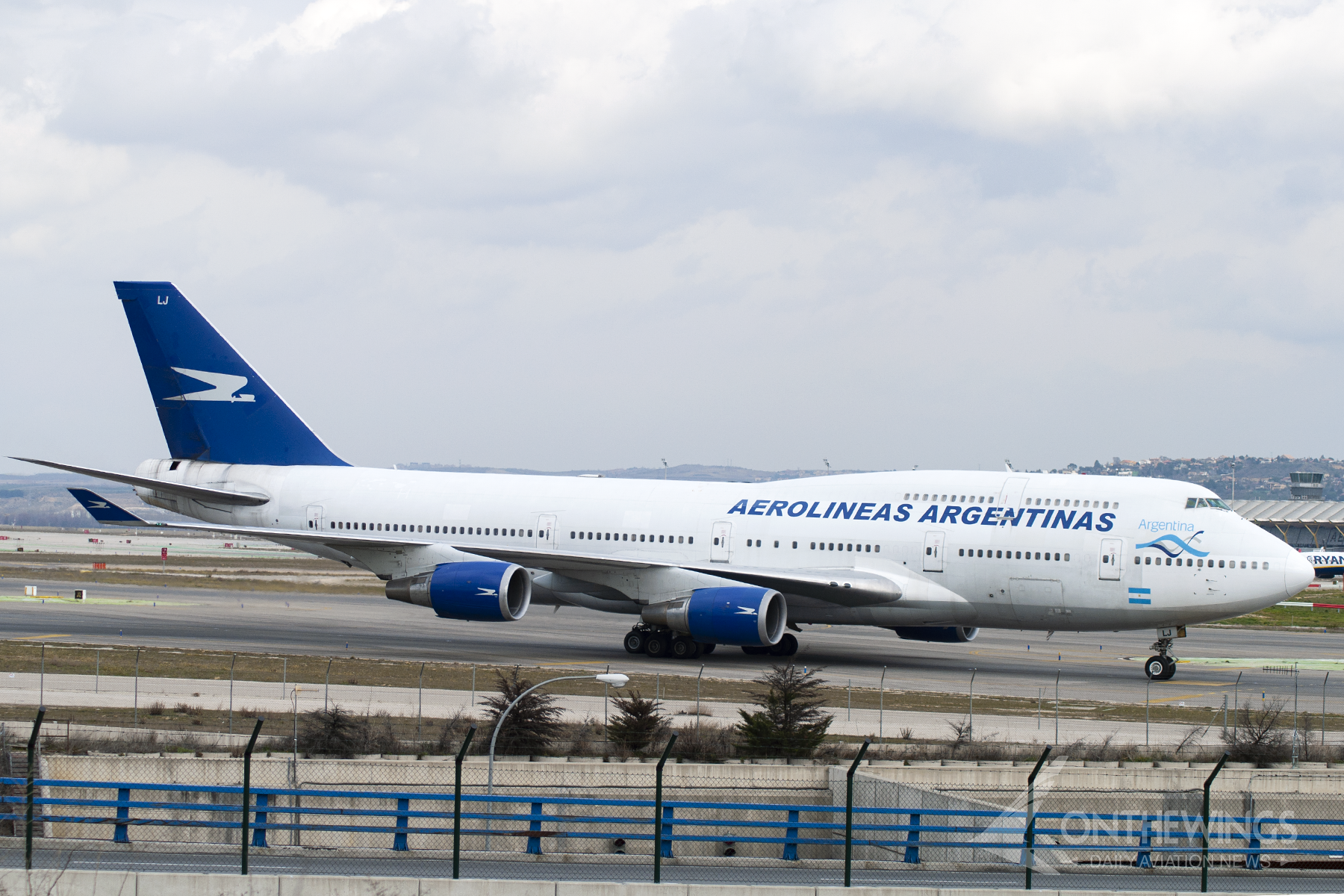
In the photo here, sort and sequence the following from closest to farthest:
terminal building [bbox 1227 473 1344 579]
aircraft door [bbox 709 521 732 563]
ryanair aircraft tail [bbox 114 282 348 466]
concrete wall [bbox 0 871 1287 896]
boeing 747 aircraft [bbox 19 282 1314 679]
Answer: concrete wall [bbox 0 871 1287 896], boeing 747 aircraft [bbox 19 282 1314 679], aircraft door [bbox 709 521 732 563], ryanair aircraft tail [bbox 114 282 348 466], terminal building [bbox 1227 473 1344 579]

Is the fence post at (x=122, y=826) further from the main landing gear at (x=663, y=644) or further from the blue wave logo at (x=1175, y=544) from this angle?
the blue wave logo at (x=1175, y=544)

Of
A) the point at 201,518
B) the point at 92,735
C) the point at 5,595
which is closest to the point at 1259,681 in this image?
the point at 92,735

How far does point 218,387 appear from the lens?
4609cm

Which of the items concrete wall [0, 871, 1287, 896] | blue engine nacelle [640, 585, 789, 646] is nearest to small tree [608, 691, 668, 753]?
concrete wall [0, 871, 1287, 896]

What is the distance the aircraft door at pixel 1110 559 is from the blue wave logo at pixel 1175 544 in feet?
1.34

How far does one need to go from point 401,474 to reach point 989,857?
2941 centimetres

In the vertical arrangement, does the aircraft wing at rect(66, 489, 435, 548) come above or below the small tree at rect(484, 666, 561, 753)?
above

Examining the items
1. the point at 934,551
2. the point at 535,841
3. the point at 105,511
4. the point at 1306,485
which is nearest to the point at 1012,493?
the point at 934,551

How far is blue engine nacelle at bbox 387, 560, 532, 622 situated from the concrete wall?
22.6 metres

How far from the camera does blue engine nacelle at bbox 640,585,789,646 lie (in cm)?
3666

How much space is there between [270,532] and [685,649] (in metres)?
12.9

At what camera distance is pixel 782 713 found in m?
25.9

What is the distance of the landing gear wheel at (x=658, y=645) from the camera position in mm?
40031

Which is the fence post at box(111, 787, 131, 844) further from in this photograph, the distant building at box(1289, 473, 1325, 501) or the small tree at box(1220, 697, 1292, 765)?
the distant building at box(1289, 473, 1325, 501)
